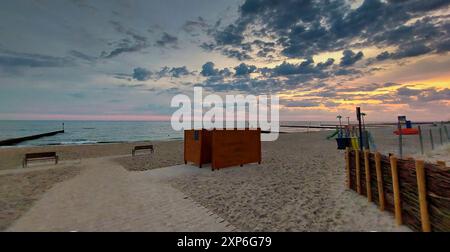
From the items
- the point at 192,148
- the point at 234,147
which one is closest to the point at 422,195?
the point at 234,147

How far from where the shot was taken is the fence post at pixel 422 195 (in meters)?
4.54

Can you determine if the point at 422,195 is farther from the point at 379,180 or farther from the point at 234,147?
the point at 234,147

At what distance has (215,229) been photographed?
17.7ft

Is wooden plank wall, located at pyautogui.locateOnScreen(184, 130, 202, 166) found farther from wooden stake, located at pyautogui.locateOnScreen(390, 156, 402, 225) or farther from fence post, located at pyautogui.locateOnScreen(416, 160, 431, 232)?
fence post, located at pyautogui.locateOnScreen(416, 160, 431, 232)

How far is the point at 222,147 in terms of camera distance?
41.0ft

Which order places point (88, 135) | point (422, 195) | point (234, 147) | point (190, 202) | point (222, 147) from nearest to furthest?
1. point (422, 195)
2. point (190, 202)
3. point (222, 147)
4. point (234, 147)
5. point (88, 135)

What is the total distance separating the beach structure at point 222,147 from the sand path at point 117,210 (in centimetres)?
325

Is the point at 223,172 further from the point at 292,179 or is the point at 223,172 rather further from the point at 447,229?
the point at 447,229

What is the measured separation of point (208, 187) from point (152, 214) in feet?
10.4

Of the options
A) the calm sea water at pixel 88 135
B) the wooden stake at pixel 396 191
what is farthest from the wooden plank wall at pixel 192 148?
the calm sea water at pixel 88 135

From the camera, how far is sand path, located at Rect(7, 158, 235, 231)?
5578 mm

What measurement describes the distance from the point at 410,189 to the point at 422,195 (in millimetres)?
504

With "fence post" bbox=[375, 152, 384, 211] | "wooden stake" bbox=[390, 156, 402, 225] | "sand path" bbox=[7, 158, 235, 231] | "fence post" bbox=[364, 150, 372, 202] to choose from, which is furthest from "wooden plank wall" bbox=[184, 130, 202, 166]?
"wooden stake" bbox=[390, 156, 402, 225]
